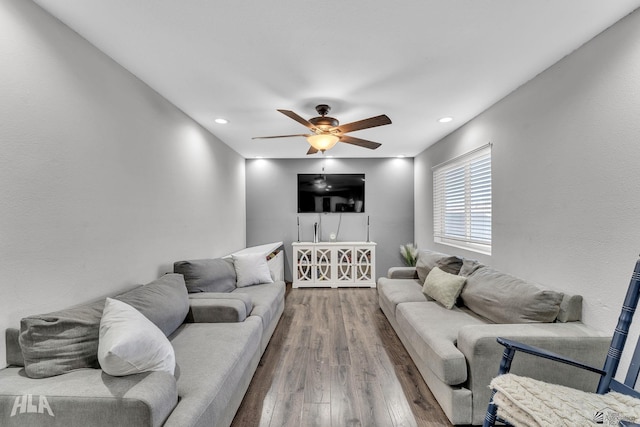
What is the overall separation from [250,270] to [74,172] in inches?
82.8

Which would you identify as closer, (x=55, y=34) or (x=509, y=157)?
(x=55, y=34)

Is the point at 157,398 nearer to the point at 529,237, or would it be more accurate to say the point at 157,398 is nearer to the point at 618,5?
the point at 529,237

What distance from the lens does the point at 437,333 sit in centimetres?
219

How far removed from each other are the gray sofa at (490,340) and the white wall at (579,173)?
0.17 m

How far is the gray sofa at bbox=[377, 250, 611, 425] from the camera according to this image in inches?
69.8

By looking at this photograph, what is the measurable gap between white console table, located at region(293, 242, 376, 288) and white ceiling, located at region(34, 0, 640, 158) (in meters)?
2.76

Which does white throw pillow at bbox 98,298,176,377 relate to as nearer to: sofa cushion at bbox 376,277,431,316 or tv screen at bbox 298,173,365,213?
sofa cushion at bbox 376,277,431,316

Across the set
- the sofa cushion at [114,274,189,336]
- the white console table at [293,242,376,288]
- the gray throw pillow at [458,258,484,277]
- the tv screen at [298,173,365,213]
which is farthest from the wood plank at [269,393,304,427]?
the tv screen at [298,173,365,213]

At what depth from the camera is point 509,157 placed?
2654 mm

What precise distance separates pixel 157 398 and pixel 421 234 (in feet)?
15.2

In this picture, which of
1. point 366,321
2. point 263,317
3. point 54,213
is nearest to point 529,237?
point 366,321

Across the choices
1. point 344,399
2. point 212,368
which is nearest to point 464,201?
point 344,399

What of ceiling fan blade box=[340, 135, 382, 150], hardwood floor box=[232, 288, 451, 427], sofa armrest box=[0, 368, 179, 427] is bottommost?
hardwood floor box=[232, 288, 451, 427]

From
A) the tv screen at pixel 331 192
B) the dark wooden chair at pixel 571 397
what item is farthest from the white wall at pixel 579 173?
the tv screen at pixel 331 192
